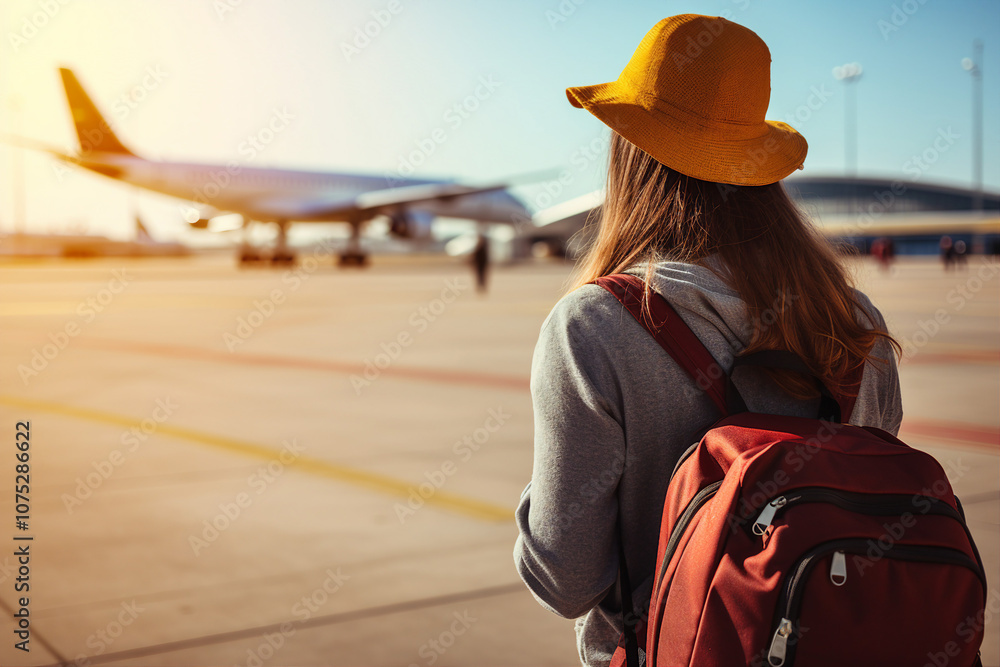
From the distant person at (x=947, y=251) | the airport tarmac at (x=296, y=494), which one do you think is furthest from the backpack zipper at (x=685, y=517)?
the distant person at (x=947, y=251)

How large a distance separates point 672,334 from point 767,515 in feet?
1.09

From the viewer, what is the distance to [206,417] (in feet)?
23.0

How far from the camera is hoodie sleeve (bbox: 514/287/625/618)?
54.7 inches

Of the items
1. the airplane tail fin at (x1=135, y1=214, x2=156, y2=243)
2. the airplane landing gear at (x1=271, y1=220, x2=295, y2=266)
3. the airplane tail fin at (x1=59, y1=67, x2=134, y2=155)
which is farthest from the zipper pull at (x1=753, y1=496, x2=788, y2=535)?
the airplane tail fin at (x1=135, y1=214, x2=156, y2=243)

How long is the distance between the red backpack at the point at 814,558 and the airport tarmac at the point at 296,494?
0.99 metres

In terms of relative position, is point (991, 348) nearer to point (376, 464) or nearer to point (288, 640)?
point (376, 464)

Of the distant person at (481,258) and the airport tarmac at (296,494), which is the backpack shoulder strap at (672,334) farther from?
the distant person at (481,258)

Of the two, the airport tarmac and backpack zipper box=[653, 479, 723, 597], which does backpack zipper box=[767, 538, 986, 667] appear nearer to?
backpack zipper box=[653, 479, 723, 597]

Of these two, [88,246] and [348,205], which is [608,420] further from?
[88,246]

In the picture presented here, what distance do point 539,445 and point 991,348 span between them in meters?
11.8

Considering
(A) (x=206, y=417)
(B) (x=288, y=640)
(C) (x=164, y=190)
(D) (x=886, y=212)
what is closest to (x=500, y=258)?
(C) (x=164, y=190)

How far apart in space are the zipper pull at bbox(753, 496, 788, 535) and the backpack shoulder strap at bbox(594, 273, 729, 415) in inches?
10.2

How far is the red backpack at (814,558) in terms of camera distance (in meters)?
1.15

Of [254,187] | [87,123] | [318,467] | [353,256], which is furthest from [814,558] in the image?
[87,123]
